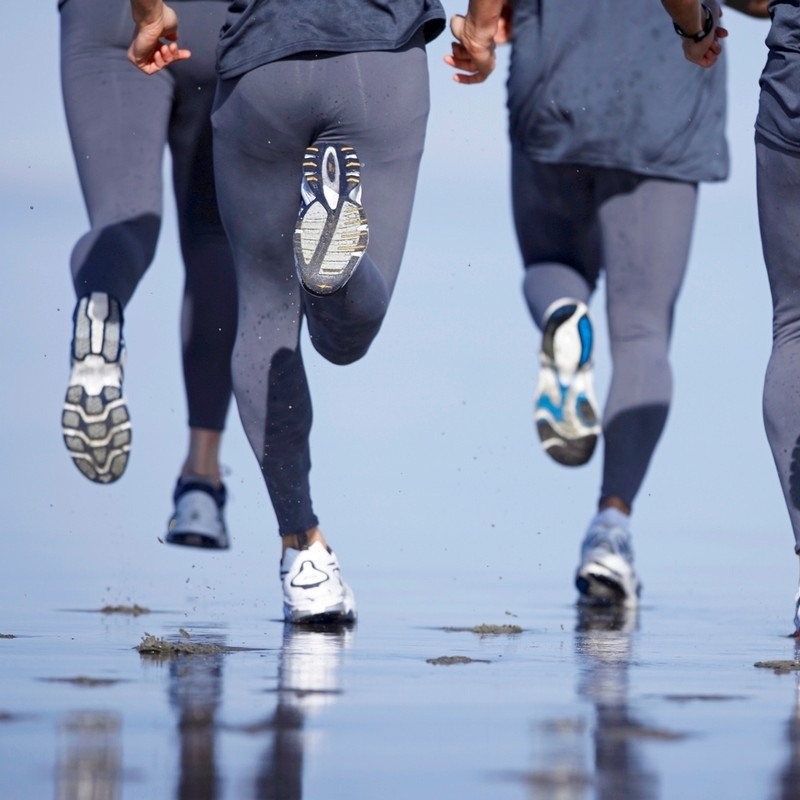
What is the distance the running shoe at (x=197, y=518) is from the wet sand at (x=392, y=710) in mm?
669

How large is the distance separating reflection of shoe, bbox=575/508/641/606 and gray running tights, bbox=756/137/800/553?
917 millimetres

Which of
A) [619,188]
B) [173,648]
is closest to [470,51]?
[619,188]

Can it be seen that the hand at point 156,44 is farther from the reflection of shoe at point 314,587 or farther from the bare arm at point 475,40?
the reflection of shoe at point 314,587

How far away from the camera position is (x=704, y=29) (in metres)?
3.48

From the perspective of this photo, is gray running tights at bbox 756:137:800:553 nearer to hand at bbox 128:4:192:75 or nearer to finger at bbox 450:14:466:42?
finger at bbox 450:14:466:42

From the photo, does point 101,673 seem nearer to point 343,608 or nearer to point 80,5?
point 343,608

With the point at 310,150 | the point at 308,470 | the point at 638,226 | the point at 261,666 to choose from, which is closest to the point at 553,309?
the point at 638,226

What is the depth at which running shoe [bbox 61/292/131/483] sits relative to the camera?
3680mm

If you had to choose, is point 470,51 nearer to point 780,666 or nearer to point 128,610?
point 128,610

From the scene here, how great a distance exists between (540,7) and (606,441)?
3.21 ft

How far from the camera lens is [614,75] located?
434 centimetres

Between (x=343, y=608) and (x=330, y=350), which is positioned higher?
(x=330, y=350)

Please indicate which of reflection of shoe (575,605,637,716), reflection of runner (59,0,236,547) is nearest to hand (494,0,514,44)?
reflection of runner (59,0,236,547)

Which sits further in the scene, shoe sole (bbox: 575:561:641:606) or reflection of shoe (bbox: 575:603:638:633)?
shoe sole (bbox: 575:561:641:606)
